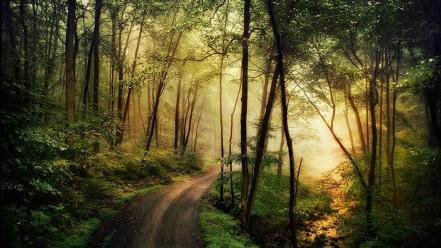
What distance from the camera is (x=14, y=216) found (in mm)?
9594

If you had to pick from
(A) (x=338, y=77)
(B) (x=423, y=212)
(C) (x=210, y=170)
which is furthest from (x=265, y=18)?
(C) (x=210, y=170)

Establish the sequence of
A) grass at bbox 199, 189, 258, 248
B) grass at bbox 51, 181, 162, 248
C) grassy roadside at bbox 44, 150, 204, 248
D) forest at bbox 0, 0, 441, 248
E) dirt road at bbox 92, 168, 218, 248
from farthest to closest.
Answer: grass at bbox 199, 189, 258, 248 < dirt road at bbox 92, 168, 218, 248 < grassy roadside at bbox 44, 150, 204, 248 < grass at bbox 51, 181, 162, 248 < forest at bbox 0, 0, 441, 248

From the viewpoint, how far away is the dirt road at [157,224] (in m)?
14.8

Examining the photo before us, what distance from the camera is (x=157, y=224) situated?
56.7ft

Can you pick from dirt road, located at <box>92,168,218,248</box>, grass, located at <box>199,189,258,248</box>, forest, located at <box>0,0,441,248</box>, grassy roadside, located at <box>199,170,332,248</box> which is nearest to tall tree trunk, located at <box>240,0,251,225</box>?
forest, located at <box>0,0,441,248</box>

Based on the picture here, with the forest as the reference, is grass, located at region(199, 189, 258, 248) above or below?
below

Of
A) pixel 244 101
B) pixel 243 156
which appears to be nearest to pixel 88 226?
pixel 243 156

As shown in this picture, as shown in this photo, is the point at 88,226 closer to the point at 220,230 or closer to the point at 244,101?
the point at 220,230

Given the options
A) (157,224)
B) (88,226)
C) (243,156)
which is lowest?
(157,224)

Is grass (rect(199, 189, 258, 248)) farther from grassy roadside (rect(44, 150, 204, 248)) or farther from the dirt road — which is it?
grassy roadside (rect(44, 150, 204, 248))

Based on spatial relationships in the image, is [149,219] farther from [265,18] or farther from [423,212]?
[423,212]

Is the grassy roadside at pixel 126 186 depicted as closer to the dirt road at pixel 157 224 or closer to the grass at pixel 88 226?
the grass at pixel 88 226

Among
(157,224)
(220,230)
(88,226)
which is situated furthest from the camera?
(220,230)

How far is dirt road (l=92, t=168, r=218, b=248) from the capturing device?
14836mm
